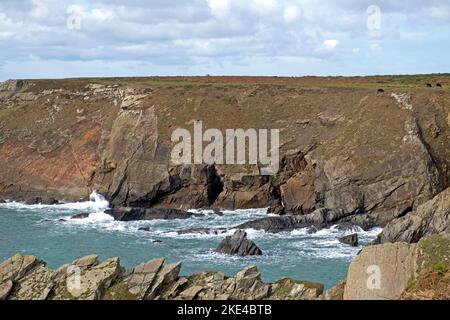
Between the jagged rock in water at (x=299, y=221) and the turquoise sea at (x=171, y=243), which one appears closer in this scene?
the turquoise sea at (x=171, y=243)

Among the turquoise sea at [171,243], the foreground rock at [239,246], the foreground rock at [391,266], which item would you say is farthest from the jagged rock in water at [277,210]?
the foreground rock at [391,266]

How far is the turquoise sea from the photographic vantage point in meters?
33.9

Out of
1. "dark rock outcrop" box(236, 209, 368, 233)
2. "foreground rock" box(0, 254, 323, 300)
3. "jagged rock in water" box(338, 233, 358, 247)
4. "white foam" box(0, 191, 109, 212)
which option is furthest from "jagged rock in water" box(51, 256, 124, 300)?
"white foam" box(0, 191, 109, 212)

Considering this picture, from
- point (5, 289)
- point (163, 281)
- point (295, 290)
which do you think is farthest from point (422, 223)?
point (5, 289)

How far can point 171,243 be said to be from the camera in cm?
4009

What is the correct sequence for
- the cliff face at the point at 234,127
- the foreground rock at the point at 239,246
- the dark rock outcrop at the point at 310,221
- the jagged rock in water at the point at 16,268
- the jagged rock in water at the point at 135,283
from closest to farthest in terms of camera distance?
1. the jagged rock in water at the point at 135,283
2. the jagged rock in water at the point at 16,268
3. the foreground rock at the point at 239,246
4. the dark rock outcrop at the point at 310,221
5. the cliff face at the point at 234,127

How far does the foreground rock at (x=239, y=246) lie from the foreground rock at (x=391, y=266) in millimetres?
20411

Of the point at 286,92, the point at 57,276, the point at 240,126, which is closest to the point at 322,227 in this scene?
the point at 240,126

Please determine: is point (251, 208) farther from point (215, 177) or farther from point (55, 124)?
point (55, 124)

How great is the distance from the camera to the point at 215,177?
5184 centimetres

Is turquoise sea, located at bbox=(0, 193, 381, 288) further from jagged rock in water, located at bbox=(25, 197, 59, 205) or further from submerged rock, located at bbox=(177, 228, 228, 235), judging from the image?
jagged rock in water, located at bbox=(25, 197, 59, 205)

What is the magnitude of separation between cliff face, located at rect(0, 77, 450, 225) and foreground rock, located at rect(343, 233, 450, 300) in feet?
94.9

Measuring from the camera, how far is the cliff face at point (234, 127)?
4681 cm

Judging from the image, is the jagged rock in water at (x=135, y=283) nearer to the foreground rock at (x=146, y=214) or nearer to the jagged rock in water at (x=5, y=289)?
the jagged rock in water at (x=5, y=289)
